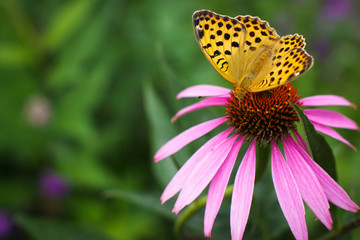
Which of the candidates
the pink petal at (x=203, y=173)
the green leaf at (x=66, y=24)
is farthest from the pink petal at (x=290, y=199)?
the green leaf at (x=66, y=24)

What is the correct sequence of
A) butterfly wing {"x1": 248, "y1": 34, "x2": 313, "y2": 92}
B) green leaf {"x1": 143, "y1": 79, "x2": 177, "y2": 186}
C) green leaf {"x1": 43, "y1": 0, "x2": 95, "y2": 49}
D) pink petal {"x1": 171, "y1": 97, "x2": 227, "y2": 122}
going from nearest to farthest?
butterfly wing {"x1": 248, "y1": 34, "x2": 313, "y2": 92}
pink petal {"x1": 171, "y1": 97, "x2": 227, "y2": 122}
green leaf {"x1": 143, "y1": 79, "x2": 177, "y2": 186}
green leaf {"x1": 43, "y1": 0, "x2": 95, "y2": 49}

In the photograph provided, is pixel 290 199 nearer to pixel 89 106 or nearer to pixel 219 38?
pixel 219 38

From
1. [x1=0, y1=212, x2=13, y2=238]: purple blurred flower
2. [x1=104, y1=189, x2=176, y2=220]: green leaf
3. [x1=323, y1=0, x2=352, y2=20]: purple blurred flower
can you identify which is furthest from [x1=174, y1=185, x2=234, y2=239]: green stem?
[x1=323, y1=0, x2=352, y2=20]: purple blurred flower

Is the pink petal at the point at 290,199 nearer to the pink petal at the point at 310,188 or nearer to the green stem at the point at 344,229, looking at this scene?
the pink petal at the point at 310,188

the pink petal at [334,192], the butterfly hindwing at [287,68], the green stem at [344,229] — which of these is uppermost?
the butterfly hindwing at [287,68]

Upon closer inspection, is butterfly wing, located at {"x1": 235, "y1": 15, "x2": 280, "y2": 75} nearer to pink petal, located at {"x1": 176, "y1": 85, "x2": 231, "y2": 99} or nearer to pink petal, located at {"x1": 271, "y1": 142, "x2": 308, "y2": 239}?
pink petal, located at {"x1": 176, "y1": 85, "x2": 231, "y2": 99}

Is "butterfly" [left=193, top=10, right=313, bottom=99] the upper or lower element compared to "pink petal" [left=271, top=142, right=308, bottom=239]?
upper

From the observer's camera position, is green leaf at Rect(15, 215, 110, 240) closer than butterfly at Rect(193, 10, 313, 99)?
No
